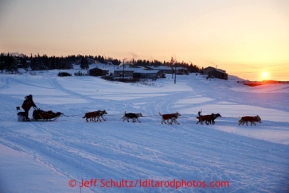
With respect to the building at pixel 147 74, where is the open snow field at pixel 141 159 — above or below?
below

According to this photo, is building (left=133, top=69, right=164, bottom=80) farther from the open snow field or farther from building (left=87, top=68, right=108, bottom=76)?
the open snow field

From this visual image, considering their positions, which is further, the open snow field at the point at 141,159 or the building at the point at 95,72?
the building at the point at 95,72

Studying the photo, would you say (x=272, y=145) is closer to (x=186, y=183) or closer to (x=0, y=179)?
(x=186, y=183)

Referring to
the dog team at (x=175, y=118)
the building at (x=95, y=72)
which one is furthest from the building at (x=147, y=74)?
the dog team at (x=175, y=118)

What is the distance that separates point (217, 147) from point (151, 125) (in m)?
3.76

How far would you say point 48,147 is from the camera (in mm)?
6543

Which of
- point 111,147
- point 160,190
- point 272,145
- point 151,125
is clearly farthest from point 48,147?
point 272,145

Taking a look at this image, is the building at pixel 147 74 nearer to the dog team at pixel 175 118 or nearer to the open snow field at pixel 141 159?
the dog team at pixel 175 118

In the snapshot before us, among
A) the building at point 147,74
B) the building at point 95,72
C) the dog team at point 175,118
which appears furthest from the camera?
the building at point 147,74

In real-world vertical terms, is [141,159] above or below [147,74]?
below

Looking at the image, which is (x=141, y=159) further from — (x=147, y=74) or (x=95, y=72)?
(x=95, y=72)

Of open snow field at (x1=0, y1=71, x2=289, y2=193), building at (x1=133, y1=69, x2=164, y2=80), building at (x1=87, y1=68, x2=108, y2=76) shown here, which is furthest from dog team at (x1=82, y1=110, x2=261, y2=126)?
building at (x1=87, y1=68, x2=108, y2=76)

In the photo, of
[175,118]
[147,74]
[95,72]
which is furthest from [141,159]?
[95,72]

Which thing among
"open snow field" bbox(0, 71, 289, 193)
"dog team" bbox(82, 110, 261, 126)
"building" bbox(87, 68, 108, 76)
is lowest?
"open snow field" bbox(0, 71, 289, 193)
